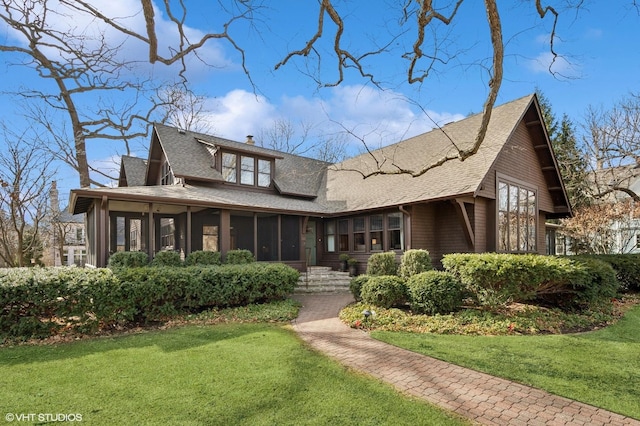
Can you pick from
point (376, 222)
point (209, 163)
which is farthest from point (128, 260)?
point (376, 222)

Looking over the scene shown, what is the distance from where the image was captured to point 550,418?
3.55 metres

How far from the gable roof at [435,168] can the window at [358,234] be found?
70 cm

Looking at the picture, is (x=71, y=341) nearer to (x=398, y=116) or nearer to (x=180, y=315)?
(x=180, y=315)

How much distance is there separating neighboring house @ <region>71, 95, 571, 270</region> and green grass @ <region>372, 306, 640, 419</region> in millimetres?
5399

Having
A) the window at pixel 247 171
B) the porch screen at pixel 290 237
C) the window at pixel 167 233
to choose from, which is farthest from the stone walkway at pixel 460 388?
the window at pixel 167 233

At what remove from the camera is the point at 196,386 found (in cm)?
425

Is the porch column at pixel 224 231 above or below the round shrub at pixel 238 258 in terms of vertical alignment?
above

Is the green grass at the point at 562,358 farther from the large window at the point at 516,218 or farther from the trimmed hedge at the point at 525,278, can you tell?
the large window at the point at 516,218

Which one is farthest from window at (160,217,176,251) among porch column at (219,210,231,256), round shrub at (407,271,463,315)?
round shrub at (407,271,463,315)

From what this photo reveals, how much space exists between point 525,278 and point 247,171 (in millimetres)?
11883

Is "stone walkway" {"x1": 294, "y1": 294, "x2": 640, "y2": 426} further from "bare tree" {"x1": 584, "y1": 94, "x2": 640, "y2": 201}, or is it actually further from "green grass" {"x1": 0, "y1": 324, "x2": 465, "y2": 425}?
"bare tree" {"x1": 584, "y1": 94, "x2": 640, "y2": 201}

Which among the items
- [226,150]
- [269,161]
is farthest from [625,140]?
[226,150]

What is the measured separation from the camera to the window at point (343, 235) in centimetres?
1575

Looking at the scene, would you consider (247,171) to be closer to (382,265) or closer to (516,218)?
(382,265)
